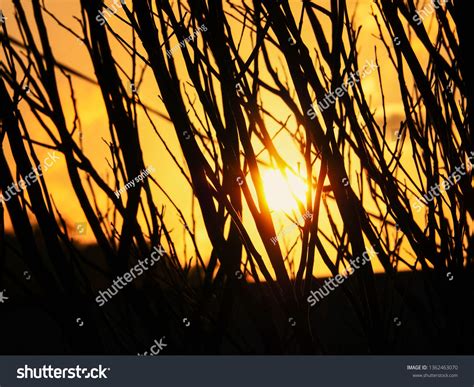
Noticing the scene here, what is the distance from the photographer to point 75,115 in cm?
134

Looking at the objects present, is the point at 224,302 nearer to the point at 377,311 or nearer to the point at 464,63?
the point at 377,311

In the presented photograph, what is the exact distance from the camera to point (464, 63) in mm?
1316

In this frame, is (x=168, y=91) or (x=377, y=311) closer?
(x=168, y=91)

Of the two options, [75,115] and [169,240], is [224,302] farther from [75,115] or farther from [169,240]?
[75,115]

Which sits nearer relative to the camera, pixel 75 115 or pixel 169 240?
pixel 75 115

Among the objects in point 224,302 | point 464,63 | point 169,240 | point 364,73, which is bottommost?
point 224,302

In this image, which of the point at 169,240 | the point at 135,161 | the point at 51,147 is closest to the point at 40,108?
the point at 51,147

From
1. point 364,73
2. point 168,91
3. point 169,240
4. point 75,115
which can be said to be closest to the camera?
point 168,91

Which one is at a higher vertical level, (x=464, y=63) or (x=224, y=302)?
(x=464, y=63)
